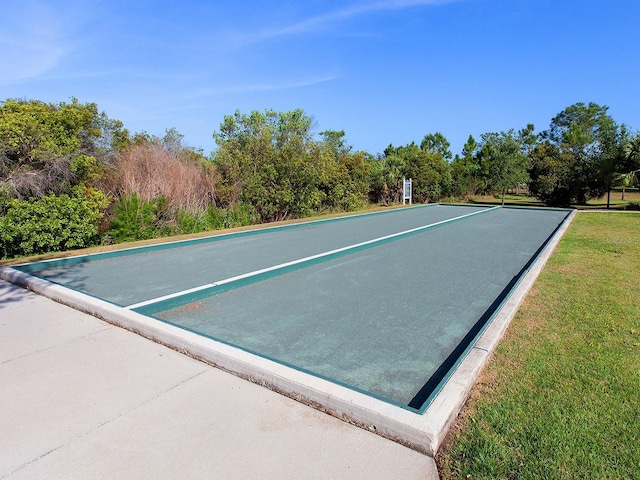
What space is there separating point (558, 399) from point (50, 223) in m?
7.99

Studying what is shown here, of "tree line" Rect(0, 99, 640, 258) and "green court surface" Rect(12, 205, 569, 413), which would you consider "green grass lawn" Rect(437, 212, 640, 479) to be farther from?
"tree line" Rect(0, 99, 640, 258)

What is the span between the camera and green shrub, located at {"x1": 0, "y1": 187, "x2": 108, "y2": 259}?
21.7 feet

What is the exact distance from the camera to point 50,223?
22.7 feet

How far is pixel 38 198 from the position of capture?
696 cm

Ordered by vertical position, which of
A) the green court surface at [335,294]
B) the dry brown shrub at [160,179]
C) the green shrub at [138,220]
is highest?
the dry brown shrub at [160,179]

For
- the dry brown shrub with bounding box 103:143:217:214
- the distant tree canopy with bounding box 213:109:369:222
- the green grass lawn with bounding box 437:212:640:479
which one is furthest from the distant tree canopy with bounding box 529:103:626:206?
the dry brown shrub with bounding box 103:143:217:214

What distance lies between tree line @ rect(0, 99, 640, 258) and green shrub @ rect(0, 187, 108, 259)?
0.7 inches

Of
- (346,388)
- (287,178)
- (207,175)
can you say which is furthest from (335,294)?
(287,178)

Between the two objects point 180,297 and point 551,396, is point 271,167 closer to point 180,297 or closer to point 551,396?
point 180,297

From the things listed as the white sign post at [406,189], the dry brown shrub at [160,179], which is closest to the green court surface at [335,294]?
the dry brown shrub at [160,179]

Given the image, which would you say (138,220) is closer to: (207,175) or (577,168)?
(207,175)

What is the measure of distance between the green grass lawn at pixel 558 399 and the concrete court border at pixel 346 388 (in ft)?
0.27

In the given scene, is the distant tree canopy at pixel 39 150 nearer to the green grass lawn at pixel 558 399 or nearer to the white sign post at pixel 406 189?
the green grass lawn at pixel 558 399

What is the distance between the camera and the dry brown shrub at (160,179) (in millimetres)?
9539
